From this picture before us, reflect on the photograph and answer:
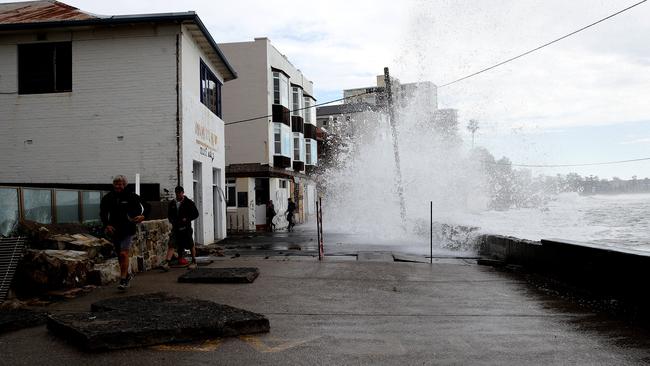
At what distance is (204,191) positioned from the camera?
18406 millimetres

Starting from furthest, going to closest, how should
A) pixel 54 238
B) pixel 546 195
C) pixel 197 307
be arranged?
1. pixel 546 195
2. pixel 54 238
3. pixel 197 307

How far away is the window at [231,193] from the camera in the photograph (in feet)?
102

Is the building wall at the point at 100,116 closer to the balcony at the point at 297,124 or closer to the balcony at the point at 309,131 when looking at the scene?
the balcony at the point at 297,124

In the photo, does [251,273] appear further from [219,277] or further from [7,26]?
[7,26]

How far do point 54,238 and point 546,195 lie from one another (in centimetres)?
8775

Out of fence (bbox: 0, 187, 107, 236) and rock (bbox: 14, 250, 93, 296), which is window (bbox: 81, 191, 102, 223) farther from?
rock (bbox: 14, 250, 93, 296)

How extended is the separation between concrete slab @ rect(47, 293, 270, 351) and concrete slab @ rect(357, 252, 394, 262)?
7.84 meters

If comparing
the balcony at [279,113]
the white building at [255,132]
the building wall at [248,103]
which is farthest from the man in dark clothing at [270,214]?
the balcony at [279,113]

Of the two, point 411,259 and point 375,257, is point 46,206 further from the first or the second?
point 411,259

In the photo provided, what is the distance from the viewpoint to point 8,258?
22.7 feet

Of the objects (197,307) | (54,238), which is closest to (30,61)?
(54,238)

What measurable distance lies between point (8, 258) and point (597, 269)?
27.9ft

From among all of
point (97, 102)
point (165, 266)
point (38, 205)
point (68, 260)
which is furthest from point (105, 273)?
point (97, 102)

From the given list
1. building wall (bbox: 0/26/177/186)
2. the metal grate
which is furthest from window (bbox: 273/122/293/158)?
the metal grate
